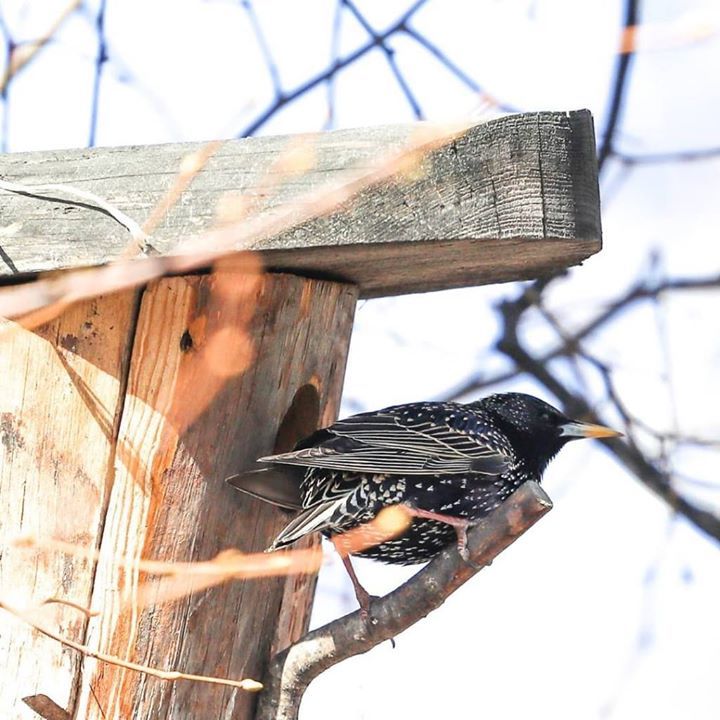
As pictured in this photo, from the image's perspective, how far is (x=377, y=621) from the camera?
2.49m

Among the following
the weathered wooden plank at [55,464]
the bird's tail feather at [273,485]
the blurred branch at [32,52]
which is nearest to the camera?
the blurred branch at [32,52]

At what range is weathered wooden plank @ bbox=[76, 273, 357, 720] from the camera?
8.12 ft

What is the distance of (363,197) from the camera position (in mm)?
2408

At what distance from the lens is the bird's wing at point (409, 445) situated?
2.67 m

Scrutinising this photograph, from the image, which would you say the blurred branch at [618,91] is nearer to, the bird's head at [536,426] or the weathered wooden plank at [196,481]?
the bird's head at [536,426]

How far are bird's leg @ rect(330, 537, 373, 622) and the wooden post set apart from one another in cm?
14

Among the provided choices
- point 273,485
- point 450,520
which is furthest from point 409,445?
point 273,485

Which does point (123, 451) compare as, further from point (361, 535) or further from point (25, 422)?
point (361, 535)

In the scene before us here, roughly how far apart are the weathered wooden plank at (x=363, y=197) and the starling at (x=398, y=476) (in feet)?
1.35

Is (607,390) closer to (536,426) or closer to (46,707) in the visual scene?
(536,426)

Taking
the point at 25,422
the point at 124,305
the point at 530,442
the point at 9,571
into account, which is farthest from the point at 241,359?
the point at 530,442

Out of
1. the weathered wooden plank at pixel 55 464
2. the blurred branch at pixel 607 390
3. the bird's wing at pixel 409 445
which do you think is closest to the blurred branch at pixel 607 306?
the blurred branch at pixel 607 390

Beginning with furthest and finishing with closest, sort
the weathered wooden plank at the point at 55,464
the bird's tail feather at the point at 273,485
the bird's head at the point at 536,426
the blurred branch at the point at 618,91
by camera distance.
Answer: the blurred branch at the point at 618,91, the bird's head at the point at 536,426, the bird's tail feather at the point at 273,485, the weathered wooden plank at the point at 55,464

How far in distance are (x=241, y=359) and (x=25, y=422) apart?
18.0 inches
